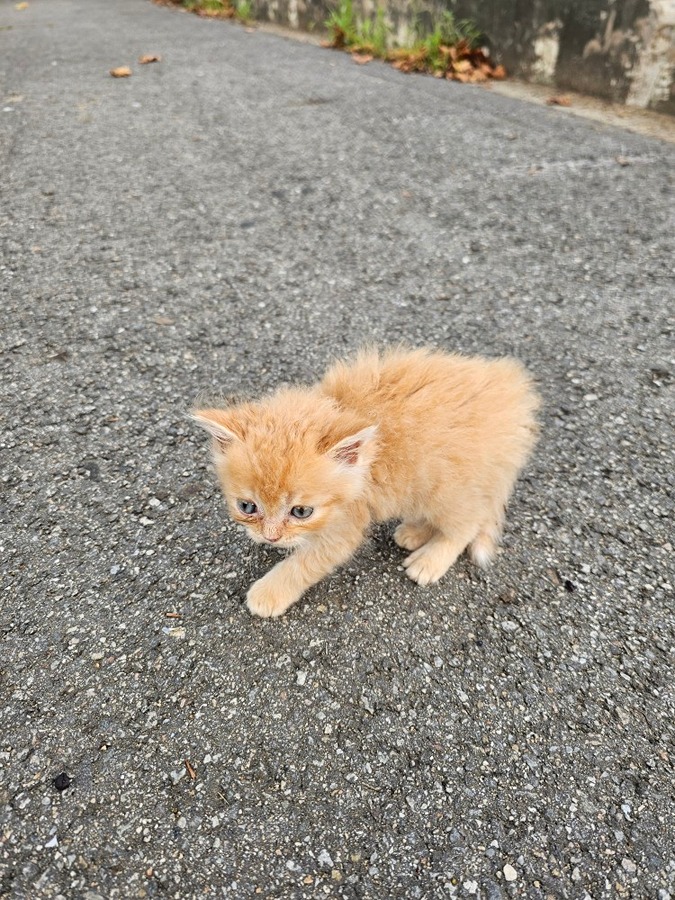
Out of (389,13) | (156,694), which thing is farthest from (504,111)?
(156,694)

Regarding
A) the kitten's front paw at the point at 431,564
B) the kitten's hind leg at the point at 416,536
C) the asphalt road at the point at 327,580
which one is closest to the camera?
the asphalt road at the point at 327,580

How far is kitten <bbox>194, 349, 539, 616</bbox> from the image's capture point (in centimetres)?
179

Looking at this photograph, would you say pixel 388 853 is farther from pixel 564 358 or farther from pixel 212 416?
pixel 564 358

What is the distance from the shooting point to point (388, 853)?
4.88ft

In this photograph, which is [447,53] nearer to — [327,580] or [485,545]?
[485,545]

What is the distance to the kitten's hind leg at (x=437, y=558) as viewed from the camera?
2131 mm

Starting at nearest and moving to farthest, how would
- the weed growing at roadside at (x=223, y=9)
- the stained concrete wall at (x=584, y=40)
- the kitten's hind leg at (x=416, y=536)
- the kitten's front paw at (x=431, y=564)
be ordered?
the kitten's front paw at (x=431, y=564), the kitten's hind leg at (x=416, y=536), the stained concrete wall at (x=584, y=40), the weed growing at roadside at (x=223, y=9)

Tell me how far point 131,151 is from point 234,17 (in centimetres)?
678

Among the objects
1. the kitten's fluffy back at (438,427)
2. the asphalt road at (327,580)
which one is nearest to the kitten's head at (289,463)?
the kitten's fluffy back at (438,427)

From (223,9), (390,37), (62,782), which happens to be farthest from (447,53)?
(62,782)

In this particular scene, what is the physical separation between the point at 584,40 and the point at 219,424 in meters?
5.86

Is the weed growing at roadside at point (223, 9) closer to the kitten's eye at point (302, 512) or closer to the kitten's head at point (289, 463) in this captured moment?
the kitten's head at point (289, 463)

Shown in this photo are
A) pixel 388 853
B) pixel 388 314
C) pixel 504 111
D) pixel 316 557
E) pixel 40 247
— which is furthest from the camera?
pixel 504 111

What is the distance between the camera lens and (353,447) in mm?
1794
